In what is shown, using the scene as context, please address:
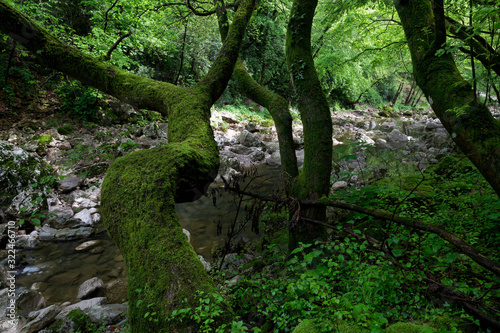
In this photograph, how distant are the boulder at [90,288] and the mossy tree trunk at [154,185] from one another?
2.83 metres

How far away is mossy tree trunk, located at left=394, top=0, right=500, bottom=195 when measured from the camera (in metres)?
1.86

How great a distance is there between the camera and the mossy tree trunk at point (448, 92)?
73.2 inches

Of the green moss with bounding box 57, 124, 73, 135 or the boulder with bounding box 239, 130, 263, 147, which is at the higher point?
the boulder with bounding box 239, 130, 263, 147

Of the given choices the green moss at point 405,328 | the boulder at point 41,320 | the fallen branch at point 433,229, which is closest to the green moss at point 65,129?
the boulder at point 41,320

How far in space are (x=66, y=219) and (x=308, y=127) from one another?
601 centimetres

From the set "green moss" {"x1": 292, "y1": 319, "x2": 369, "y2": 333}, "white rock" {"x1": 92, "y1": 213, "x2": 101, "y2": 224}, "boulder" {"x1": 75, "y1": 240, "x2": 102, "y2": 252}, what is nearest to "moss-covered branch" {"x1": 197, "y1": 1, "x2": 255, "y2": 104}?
"green moss" {"x1": 292, "y1": 319, "x2": 369, "y2": 333}

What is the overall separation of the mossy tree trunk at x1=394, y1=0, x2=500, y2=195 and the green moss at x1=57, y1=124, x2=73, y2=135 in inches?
431

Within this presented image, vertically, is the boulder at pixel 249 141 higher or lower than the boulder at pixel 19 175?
higher

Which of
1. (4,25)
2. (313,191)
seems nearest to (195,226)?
(313,191)

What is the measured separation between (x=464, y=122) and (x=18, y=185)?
8.39m

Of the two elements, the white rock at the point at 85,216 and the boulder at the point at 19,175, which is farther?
the white rock at the point at 85,216

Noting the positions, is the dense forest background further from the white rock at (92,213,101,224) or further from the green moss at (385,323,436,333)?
the white rock at (92,213,101,224)

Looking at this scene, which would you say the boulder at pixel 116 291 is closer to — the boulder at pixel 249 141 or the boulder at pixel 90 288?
the boulder at pixel 90 288

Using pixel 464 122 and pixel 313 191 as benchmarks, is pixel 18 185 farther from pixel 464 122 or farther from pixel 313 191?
pixel 464 122
